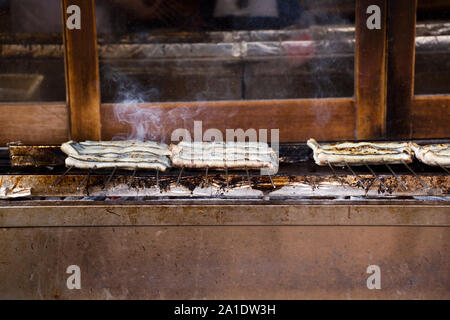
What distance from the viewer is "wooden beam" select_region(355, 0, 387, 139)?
11.4 ft

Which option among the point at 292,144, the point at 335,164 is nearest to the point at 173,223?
the point at 335,164

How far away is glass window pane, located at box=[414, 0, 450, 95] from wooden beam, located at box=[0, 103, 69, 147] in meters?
5.28

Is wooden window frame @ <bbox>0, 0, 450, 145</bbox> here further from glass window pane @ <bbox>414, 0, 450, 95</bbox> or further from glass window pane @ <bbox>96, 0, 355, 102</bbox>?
glass window pane @ <bbox>414, 0, 450, 95</bbox>

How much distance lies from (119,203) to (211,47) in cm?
394

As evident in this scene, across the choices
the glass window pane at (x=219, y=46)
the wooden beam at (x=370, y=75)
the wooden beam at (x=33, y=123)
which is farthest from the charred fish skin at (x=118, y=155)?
the wooden beam at (x=370, y=75)

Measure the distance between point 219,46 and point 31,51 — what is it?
3.09 meters

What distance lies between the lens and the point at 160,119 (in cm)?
364

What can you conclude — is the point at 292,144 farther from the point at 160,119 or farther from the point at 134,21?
the point at 134,21

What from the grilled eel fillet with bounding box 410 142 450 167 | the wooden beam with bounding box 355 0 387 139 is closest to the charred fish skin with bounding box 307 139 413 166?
the grilled eel fillet with bounding box 410 142 450 167

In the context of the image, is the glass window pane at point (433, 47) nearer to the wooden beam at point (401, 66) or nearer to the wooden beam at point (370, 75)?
the wooden beam at point (401, 66)

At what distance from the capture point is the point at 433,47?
241 inches

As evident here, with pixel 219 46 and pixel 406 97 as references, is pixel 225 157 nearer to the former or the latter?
pixel 406 97

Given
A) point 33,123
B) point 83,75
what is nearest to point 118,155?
point 83,75

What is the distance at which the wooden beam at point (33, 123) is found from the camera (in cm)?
360
